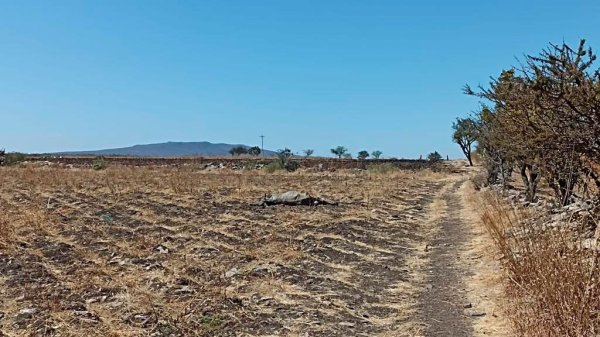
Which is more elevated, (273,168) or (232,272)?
(273,168)

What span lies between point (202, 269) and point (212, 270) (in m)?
0.14

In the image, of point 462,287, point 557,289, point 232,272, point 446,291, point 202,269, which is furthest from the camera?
point 202,269

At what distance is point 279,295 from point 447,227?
7360 mm

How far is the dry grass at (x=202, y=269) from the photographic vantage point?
18.5 feet

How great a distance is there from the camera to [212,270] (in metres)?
7.85

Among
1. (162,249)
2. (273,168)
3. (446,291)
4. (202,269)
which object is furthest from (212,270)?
(273,168)

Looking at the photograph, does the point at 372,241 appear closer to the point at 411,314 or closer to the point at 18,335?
the point at 411,314

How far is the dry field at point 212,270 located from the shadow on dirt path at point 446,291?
0.10m

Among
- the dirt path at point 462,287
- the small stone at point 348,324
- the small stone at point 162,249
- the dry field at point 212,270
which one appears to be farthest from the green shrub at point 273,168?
the small stone at point 348,324

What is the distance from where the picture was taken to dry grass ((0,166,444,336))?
18.5 feet

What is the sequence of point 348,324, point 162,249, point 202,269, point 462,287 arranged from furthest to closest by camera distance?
point 162,249, point 202,269, point 462,287, point 348,324

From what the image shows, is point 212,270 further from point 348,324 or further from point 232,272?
point 348,324

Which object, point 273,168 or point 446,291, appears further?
point 273,168

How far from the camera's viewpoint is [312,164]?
48.2 metres
